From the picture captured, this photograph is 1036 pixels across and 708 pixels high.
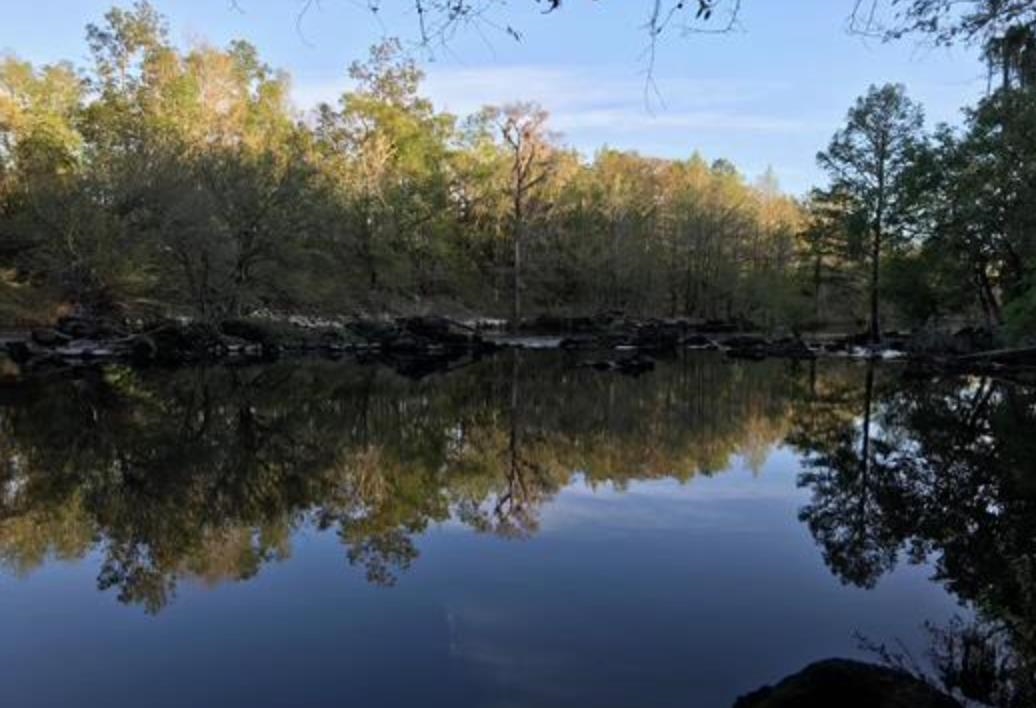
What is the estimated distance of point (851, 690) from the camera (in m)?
3.65

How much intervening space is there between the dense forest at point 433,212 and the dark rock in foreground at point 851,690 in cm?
513

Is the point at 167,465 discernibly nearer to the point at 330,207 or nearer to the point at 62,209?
the point at 62,209

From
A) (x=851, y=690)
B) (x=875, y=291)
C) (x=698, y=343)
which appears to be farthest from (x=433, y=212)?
(x=851, y=690)

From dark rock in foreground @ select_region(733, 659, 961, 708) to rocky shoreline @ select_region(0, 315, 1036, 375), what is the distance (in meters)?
20.8

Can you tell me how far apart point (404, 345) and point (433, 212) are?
81.0 feet

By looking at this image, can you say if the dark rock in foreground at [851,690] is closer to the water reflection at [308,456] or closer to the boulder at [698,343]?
the water reflection at [308,456]

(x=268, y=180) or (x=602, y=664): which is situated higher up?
(x=268, y=180)

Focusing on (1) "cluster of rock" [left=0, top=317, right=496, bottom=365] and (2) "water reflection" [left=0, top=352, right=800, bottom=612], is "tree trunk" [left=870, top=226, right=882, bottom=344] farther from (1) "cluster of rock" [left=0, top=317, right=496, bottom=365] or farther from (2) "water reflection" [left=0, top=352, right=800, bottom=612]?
(2) "water reflection" [left=0, top=352, right=800, bottom=612]

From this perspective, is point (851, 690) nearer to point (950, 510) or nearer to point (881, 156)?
point (950, 510)

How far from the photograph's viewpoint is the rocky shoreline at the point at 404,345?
2638 cm

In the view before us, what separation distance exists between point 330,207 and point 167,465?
35.2m

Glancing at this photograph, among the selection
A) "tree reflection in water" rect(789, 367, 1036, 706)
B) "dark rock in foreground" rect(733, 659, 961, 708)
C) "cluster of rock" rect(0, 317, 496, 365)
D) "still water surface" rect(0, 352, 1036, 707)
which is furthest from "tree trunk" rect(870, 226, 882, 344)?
"dark rock in foreground" rect(733, 659, 961, 708)

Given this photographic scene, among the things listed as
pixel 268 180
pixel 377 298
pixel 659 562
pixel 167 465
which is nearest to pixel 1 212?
pixel 268 180

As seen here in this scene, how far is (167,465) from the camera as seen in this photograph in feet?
35.9
